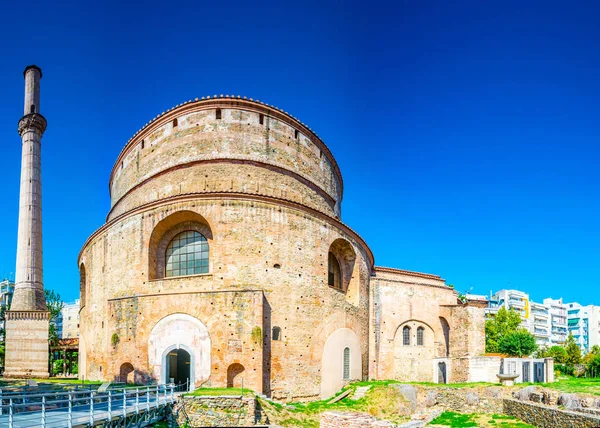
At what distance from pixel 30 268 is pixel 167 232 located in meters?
14.2

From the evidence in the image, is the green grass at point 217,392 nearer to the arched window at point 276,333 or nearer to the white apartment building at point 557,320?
the arched window at point 276,333

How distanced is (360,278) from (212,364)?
31.3 feet

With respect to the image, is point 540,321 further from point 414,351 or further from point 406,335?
point 406,335

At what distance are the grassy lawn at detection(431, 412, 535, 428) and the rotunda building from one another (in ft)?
15.5

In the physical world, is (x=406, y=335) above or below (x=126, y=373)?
above

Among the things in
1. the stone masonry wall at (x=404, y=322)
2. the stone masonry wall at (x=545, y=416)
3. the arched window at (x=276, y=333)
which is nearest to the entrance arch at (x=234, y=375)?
the arched window at (x=276, y=333)

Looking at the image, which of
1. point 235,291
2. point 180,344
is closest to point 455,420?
point 235,291

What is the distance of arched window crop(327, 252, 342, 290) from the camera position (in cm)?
2388

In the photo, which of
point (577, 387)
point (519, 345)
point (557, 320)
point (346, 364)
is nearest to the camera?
point (346, 364)

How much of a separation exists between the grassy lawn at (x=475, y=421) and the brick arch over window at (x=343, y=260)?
7.46 metres

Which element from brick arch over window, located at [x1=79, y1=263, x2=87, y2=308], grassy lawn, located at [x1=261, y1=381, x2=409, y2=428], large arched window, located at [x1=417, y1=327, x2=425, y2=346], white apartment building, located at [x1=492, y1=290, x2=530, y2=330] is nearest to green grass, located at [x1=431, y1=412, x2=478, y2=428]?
grassy lawn, located at [x1=261, y1=381, x2=409, y2=428]

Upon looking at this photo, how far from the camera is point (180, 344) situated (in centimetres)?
1881

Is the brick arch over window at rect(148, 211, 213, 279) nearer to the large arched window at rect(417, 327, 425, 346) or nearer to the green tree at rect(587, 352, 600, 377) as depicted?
the large arched window at rect(417, 327, 425, 346)

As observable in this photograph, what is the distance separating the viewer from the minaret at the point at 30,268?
27406 mm
